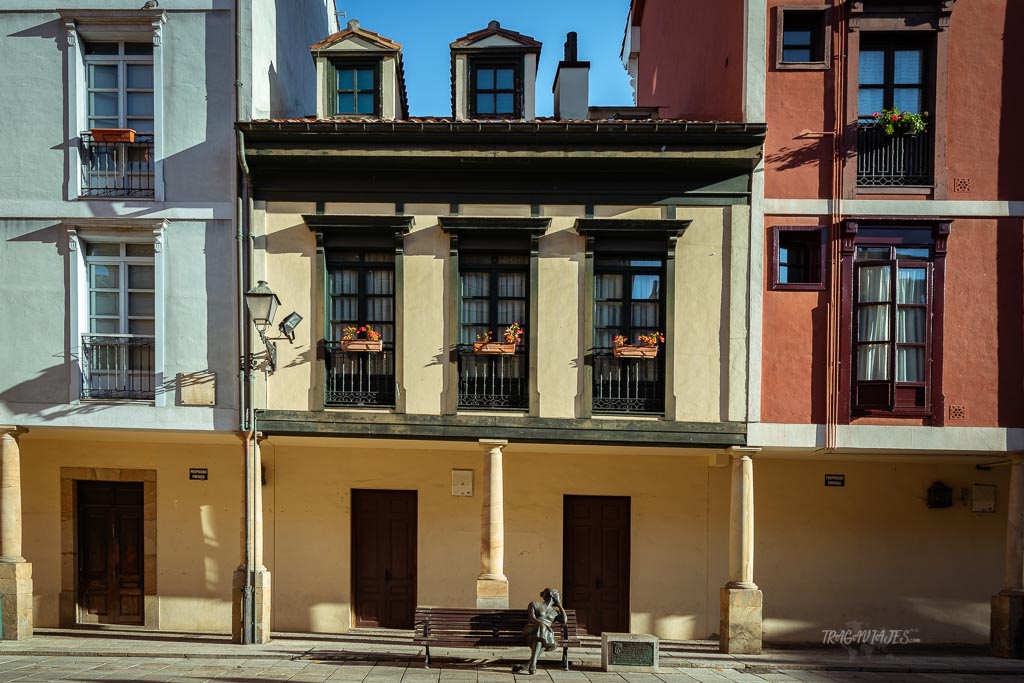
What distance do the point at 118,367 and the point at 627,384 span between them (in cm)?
800

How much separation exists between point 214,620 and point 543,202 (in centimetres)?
926

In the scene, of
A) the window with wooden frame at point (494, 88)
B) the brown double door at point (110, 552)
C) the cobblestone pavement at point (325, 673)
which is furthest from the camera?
the brown double door at point (110, 552)

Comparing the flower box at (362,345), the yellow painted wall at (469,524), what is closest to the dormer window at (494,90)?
the flower box at (362,345)

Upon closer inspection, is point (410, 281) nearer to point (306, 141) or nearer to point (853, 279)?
point (306, 141)

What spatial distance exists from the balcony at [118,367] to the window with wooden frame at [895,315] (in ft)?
35.6

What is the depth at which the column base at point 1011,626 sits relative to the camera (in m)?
9.08

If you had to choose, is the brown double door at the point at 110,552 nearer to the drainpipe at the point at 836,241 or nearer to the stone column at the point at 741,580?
the stone column at the point at 741,580

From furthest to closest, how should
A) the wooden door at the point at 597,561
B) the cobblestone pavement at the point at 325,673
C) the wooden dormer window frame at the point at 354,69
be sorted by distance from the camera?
the wooden door at the point at 597,561 → the wooden dormer window frame at the point at 354,69 → the cobblestone pavement at the point at 325,673

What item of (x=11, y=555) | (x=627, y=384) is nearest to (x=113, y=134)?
(x=11, y=555)

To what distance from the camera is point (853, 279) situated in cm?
902

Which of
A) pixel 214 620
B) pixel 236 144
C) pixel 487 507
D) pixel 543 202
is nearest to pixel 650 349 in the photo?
pixel 543 202

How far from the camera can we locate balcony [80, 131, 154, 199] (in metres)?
9.20

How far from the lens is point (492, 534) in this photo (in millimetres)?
9062

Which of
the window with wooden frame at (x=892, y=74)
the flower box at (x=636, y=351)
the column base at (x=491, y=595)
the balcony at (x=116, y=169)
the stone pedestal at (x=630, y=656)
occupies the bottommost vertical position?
the stone pedestal at (x=630, y=656)
